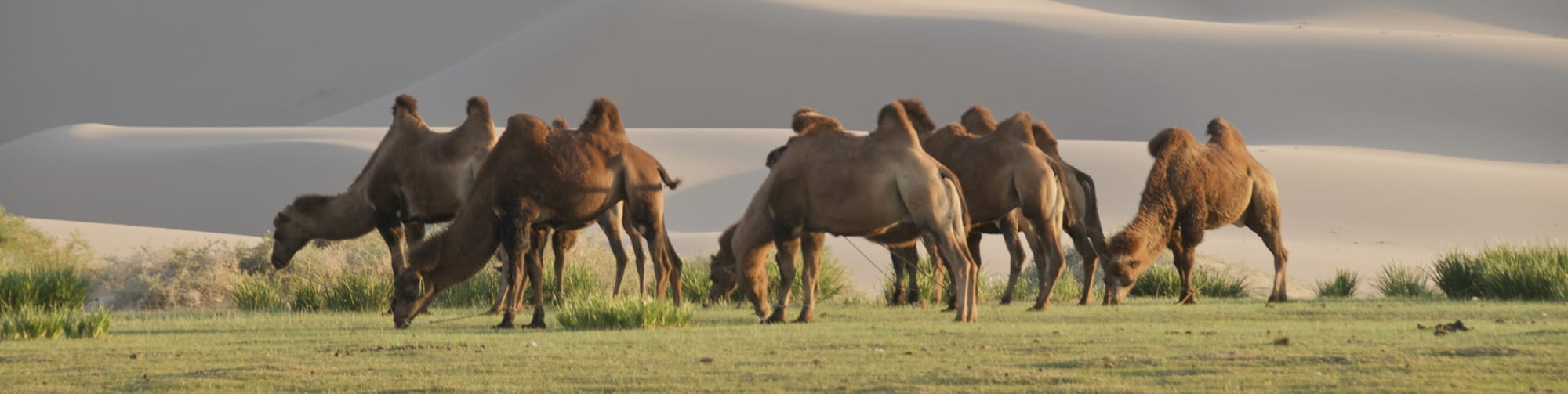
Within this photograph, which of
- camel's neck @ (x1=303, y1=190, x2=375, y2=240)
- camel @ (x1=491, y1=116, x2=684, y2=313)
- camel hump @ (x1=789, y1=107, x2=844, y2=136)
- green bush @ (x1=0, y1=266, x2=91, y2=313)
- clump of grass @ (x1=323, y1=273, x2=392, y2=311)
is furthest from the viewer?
clump of grass @ (x1=323, y1=273, x2=392, y2=311)

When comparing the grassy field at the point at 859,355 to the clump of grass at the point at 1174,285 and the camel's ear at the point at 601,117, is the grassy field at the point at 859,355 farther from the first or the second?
the clump of grass at the point at 1174,285

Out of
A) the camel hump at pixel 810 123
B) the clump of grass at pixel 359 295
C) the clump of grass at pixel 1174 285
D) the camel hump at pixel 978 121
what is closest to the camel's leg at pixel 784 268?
the camel hump at pixel 810 123

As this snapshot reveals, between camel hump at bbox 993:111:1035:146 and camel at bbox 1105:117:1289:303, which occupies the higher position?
camel hump at bbox 993:111:1035:146

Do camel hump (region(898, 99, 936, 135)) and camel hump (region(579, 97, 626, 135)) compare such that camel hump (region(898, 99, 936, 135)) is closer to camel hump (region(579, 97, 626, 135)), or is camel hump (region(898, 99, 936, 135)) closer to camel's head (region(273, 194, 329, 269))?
camel hump (region(579, 97, 626, 135))

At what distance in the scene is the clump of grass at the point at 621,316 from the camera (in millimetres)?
13352

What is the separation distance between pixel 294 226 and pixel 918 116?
18.9 ft

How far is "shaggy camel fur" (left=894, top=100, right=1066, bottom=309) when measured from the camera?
15.4 meters

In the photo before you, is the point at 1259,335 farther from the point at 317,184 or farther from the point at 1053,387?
the point at 317,184

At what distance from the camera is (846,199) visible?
13.2 m

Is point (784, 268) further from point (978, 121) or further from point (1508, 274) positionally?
point (1508, 274)

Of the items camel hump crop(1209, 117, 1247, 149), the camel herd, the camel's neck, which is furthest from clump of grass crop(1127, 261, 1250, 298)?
the camel's neck

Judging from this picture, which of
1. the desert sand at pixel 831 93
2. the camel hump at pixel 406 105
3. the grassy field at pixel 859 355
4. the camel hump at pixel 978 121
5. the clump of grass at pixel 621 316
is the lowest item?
the grassy field at pixel 859 355

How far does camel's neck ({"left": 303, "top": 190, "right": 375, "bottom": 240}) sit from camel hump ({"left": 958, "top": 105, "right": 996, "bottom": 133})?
555cm

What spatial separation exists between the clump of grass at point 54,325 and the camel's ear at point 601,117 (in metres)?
3.76
